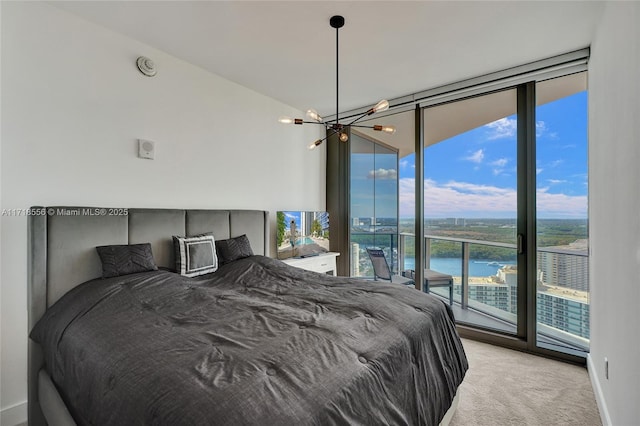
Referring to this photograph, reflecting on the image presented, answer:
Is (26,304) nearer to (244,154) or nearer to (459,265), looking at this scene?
(244,154)

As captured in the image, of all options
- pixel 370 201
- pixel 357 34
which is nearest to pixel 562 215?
pixel 370 201

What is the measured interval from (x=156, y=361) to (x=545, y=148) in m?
3.47

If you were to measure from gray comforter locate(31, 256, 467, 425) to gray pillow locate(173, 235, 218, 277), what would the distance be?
35 cm

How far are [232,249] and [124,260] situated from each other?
92 centimetres

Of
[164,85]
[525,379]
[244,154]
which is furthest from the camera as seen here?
[244,154]

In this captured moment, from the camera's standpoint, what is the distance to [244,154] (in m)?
3.38

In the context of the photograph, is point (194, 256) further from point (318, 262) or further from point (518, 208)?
point (518, 208)

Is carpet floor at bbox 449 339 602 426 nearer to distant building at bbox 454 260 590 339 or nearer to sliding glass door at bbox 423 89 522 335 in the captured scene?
distant building at bbox 454 260 590 339

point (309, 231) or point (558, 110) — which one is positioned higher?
point (558, 110)

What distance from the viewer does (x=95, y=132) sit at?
226 centimetres

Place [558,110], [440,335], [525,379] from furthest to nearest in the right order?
1. [558,110]
2. [525,379]
3. [440,335]

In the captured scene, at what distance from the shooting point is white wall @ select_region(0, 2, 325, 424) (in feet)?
6.30

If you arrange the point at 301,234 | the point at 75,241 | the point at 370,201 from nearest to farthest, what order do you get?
the point at 75,241 → the point at 301,234 → the point at 370,201

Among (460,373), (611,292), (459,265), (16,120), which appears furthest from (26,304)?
(459,265)
